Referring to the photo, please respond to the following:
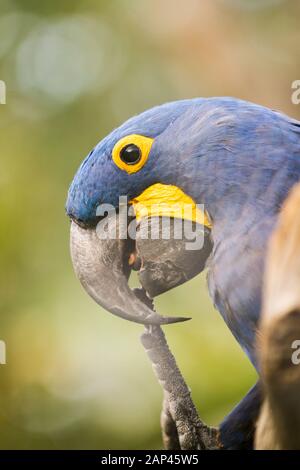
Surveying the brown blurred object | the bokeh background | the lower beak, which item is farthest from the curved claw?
the bokeh background

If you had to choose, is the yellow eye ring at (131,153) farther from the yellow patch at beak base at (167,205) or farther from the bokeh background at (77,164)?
the bokeh background at (77,164)

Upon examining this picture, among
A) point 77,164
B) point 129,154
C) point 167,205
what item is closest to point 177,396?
point 167,205

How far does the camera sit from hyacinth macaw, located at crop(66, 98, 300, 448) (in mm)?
1104

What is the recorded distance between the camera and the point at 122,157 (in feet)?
3.98

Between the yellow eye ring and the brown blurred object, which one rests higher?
the yellow eye ring

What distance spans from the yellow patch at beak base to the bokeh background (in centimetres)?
90

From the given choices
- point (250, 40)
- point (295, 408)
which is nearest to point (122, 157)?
point (295, 408)

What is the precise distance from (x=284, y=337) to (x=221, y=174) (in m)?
0.46

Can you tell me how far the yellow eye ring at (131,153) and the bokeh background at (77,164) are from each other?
3.13ft

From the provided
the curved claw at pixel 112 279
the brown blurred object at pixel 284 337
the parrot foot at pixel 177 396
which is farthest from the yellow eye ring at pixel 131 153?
the brown blurred object at pixel 284 337

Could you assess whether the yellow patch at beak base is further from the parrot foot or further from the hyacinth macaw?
the parrot foot

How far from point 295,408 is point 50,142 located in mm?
1946

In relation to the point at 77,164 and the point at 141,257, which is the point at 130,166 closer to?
the point at 141,257

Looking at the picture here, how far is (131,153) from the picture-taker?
121 cm
